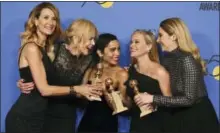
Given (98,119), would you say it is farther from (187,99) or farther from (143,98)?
(187,99)

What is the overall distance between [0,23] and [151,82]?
0.99m

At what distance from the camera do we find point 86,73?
1973 millimetres

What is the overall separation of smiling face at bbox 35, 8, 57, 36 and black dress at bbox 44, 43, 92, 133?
0.13 m

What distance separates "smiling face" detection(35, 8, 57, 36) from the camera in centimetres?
184

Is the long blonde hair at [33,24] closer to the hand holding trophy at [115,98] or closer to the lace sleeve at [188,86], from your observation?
the hand holding trophy at [115,98]

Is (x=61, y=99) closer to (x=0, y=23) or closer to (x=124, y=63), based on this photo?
(x=124, y=63)

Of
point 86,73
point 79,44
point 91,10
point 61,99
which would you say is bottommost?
point 61,99

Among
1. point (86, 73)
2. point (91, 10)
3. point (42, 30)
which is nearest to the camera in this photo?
point (42, 30)

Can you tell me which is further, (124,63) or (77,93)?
(124,63)

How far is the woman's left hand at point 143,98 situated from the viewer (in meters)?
1.81

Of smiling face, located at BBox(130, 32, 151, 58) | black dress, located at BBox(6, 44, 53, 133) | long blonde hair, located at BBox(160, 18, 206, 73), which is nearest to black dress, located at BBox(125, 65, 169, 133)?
smiling face, located at BBox(130, 32, 151, 58)

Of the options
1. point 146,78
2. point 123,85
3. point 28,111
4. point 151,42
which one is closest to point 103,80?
point 123,85

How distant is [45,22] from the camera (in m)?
1.84

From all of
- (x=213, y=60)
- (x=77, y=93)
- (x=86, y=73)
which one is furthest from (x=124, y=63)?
(x=213, y=60)
